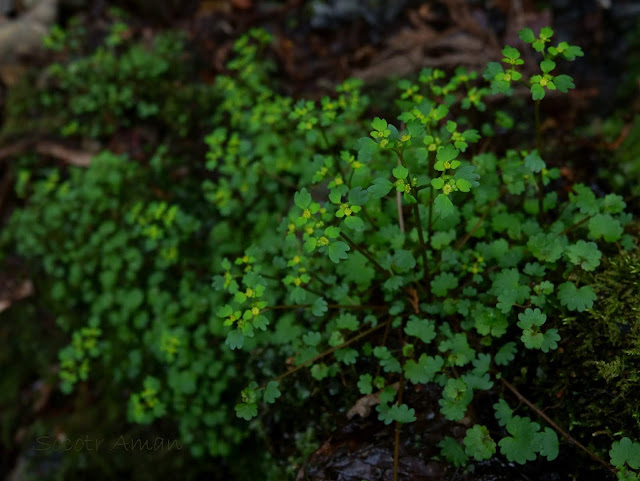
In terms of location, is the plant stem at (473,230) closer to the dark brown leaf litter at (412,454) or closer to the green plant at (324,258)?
the green plant at (324,258)

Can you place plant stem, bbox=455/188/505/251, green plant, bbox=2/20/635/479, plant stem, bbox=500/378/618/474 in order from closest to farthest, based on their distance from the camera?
plant stem, bbox=500/378/618/474 < green plant, bbox=2/20/635/479 < plant stem, bbox=455/188/505/251

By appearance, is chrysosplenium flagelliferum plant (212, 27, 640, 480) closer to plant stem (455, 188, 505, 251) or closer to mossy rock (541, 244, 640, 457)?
plant stem (455, 188, 505, 251)

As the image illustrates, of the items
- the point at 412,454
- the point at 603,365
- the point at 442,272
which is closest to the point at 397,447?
the point at 412,454

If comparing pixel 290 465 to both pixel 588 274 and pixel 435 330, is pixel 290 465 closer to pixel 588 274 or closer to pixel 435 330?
pixel 435 330

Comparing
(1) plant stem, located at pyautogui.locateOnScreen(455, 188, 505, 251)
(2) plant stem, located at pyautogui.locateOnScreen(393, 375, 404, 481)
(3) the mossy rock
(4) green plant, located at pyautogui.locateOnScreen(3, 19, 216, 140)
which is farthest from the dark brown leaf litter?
(4) green plant, located at pyautogui.locateOnScreen(3, 19, 216, 140)

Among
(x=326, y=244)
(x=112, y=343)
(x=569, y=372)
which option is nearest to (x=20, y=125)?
(x=112, y=343)
